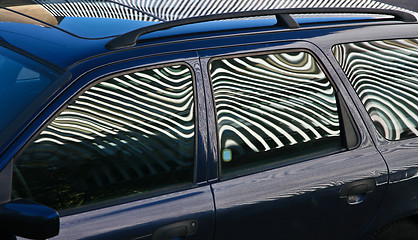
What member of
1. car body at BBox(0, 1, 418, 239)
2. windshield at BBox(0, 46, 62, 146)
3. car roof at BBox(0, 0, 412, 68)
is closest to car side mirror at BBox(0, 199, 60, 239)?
car body at BBox(0, 1, 418, 239)

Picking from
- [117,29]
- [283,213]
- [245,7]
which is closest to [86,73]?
[117,29]

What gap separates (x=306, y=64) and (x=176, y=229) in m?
1.01

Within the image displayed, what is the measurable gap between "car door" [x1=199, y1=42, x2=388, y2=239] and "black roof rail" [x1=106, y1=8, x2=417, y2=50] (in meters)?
0.17

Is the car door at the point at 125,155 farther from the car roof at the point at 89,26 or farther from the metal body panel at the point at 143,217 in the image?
the car roof at the point at 89,26

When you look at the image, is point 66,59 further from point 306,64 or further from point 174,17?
point 306,64

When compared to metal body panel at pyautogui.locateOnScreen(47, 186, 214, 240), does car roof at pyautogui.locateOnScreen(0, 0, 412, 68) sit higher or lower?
higher

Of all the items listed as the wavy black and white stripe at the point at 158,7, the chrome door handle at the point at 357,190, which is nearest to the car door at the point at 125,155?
the wavy black and white stripe at the point at 158,7

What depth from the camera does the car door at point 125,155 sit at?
6.66ft

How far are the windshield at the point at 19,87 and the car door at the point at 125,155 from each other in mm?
80

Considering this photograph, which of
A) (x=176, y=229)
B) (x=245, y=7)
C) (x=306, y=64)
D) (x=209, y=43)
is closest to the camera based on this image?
(x=176, y=229)

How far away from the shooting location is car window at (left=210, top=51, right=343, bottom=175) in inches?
94.5

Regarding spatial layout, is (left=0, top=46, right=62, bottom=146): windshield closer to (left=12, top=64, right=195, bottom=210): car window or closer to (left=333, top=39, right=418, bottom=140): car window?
(left=12, top=64, right=195, bottom=210): car window

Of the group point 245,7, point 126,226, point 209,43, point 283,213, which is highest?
point 245,7

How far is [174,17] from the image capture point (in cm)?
274
